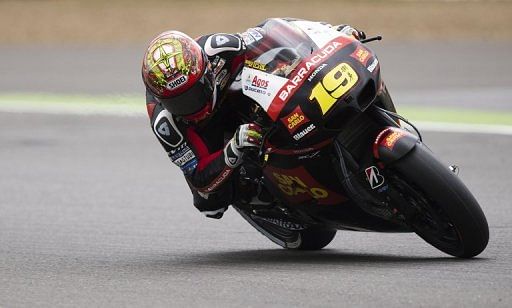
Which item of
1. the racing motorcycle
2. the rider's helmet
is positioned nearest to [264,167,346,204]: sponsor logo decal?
the racing motorcycle

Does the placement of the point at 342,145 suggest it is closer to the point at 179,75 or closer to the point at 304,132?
the point at 304,132

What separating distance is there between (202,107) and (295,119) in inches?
21.8

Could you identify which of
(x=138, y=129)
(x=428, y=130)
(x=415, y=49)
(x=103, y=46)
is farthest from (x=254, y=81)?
(x=103, y=46)

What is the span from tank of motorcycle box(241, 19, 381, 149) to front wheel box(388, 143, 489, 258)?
0.38 meters

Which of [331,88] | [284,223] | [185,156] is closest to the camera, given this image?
[331,88]

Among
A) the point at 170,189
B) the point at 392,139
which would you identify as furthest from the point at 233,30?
the point at 392,139

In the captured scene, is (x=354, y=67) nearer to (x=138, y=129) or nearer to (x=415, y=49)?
(x=138, y=129)

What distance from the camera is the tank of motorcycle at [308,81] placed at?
5.35 m

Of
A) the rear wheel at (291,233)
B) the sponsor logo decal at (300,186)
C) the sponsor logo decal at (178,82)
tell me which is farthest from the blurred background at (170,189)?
the sponsor logo decal at (178,82)

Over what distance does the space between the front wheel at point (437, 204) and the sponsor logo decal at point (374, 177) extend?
0.05 m

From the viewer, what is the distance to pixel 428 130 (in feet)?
41.0

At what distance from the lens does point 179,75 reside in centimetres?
549

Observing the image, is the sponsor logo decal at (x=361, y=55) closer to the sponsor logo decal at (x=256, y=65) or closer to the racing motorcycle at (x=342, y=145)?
the racing motorcycle at (x=342, y=145)

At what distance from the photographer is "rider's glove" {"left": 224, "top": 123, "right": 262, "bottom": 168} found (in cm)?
558
